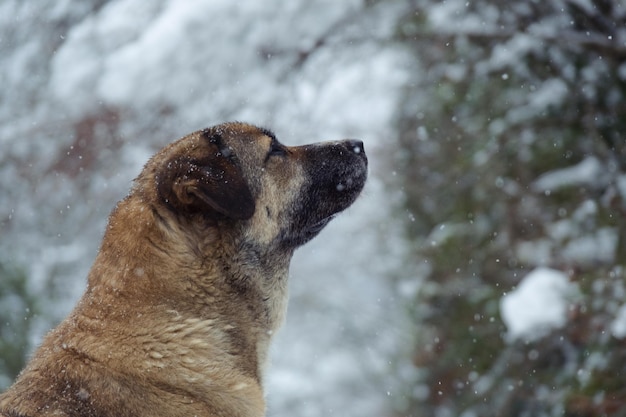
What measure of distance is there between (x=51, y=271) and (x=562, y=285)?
20.4 feet

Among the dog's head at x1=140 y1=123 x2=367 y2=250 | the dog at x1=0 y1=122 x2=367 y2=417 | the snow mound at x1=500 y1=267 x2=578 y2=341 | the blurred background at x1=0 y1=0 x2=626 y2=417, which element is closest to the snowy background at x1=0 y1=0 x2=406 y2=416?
the blurred background at x1=0 y1=0 x2=626 y2=417

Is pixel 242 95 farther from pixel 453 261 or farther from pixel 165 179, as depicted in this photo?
pixel 165 179

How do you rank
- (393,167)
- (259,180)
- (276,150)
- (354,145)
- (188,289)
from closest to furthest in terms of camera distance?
(188,289) → (259,180) → (276,150) → (354,145) → (393,167)

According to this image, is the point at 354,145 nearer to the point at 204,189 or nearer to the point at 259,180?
the point at 259,180

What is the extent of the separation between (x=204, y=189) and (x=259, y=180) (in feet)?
1.56

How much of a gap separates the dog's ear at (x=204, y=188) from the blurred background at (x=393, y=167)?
537cm

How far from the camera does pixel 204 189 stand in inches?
124

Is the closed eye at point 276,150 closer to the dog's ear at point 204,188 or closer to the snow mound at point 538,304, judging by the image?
the dog's ear at point 204,188

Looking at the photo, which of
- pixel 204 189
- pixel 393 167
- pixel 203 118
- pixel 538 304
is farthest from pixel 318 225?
pixel 203 118

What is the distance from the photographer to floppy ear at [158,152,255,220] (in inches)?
124

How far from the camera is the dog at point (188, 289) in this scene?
283 centimetres

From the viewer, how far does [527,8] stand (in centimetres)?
932

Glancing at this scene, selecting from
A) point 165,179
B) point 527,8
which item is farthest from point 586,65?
point 165,179

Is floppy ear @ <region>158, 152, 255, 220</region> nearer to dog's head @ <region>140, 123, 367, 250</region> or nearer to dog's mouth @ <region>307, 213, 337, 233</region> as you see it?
dog's head @ <region>140, 123, 367, 250</region>
